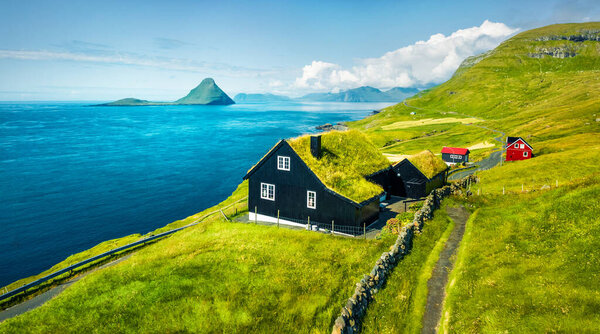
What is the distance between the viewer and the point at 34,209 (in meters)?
59.5

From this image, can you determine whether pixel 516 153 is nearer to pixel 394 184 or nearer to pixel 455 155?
pixel 455 155

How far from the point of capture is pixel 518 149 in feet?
240

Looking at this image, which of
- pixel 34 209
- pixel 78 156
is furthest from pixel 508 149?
pixel 78 156

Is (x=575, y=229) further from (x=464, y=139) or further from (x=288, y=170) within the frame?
(x=464, y=139)

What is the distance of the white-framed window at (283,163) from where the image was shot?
34.6 metres

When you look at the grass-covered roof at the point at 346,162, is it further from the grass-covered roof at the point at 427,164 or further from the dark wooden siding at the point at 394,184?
the grass-covered roof at the point at 427,164

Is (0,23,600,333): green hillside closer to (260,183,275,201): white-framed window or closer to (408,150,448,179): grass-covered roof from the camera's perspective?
(260,183,275,201): white-framed window

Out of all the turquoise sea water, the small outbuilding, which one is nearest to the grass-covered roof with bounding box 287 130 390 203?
the turquoise sea water

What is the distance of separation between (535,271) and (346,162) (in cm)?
2174

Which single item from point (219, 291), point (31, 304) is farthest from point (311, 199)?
point (31, 304)

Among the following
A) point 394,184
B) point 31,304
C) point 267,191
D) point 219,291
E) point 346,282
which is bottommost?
point 31,304

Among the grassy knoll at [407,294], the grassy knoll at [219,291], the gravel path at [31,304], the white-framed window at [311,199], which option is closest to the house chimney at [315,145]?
the white-framed window at [311,199]

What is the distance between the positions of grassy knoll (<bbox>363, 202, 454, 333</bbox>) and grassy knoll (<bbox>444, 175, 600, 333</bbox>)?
1.54m

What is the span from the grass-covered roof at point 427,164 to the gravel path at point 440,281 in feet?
59.5
